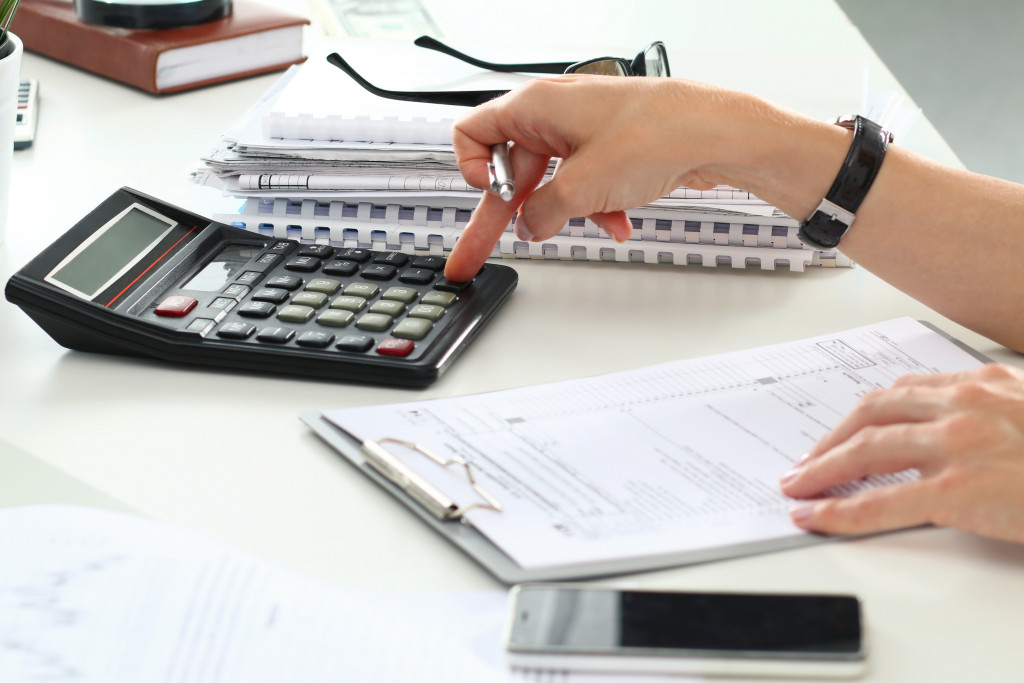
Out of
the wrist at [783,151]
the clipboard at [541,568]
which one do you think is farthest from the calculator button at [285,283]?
the wrist at [783,151]

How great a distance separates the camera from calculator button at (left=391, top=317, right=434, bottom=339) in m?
0.68

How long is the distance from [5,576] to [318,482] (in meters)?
0.16

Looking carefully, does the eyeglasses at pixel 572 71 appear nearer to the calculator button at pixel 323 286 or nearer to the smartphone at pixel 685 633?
the calculator button at pixel 323 286

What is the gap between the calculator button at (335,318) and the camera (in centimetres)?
68

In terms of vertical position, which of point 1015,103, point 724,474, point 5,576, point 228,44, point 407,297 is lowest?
point 5,576

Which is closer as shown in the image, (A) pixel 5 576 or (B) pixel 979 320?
(A) pixel 5 576

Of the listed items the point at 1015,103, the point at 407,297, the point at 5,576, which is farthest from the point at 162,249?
the point at 1015,103

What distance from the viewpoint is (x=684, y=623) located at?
0.44m

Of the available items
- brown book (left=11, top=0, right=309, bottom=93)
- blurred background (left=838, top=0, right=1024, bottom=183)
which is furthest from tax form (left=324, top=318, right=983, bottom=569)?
blurred background (left=838, top=0, right=1024, bottom=183)

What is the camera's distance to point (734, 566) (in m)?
0.50

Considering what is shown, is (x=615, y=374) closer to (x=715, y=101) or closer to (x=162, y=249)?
(x=715, y=101)

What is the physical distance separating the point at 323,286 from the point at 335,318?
0.16 feet

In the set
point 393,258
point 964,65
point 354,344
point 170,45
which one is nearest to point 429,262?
point 393,258

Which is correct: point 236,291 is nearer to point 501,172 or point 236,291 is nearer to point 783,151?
point 501,172
